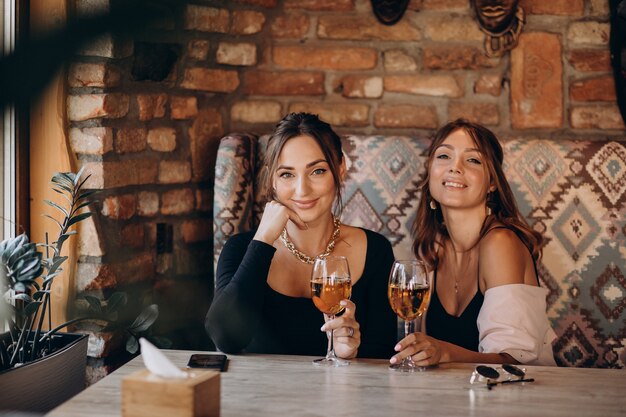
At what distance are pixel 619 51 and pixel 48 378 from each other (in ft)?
7.36

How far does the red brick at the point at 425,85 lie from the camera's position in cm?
277

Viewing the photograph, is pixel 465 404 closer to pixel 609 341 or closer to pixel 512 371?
pixel 512 371

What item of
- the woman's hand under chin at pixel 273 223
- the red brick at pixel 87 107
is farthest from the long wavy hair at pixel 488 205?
the red brick at pixel 87 107

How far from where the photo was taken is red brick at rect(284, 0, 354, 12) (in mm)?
2791

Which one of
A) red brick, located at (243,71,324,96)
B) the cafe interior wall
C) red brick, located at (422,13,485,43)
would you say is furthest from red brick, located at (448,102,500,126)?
red brick, located at (243,71,324,96)

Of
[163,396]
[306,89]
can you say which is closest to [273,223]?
[163,396]

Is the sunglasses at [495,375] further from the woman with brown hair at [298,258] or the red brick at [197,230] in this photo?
the red brick at [197,230]

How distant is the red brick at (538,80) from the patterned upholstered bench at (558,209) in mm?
247

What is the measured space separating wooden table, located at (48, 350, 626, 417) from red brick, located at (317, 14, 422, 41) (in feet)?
5.34

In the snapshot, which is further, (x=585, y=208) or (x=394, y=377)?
(x=585, y=208)

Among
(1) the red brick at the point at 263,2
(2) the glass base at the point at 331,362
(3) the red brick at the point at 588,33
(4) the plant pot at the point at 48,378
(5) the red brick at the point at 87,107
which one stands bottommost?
(4) the plant pot at the point at 48,378

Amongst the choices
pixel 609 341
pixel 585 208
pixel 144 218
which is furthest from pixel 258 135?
pixel 609 341

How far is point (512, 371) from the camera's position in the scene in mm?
1369

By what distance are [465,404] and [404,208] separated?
1.32 m
